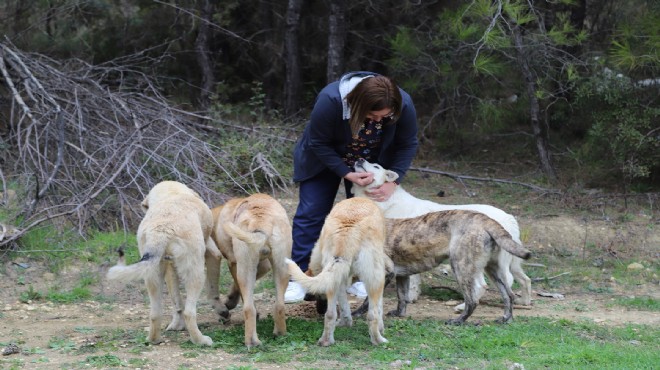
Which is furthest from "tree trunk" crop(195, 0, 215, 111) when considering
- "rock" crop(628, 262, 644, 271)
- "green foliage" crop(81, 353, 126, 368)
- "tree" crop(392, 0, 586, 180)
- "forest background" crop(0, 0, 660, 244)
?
"green foliage" crop(81, 353, 126, 368)

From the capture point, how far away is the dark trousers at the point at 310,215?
7844 mm

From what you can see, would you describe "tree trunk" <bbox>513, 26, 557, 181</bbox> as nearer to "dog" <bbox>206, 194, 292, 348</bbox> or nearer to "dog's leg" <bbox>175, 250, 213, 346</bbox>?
"dog" <bbox>206, 194, 292, 348</bbox>

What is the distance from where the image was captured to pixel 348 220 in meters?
6.47

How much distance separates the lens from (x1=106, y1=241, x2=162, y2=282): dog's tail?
579 centimetres

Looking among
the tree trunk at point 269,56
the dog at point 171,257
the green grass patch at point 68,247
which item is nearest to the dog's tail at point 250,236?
the dog at point 171,257

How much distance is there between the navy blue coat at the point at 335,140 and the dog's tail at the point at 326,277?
149 cm

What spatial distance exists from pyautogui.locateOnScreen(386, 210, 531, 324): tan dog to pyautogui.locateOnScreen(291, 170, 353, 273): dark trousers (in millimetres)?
646

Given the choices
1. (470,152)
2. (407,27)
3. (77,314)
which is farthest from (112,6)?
(77,314)

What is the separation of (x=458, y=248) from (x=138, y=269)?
9.17 feet

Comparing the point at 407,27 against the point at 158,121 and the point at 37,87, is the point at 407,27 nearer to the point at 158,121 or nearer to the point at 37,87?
the point at 158,121

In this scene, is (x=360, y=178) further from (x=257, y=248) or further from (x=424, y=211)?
(x=257, y=248)

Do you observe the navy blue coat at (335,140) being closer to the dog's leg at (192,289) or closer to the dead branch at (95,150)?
the dog's leg at (192,289)

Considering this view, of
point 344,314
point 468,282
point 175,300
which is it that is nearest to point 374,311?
point 344,314

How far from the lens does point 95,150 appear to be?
10.7 m
